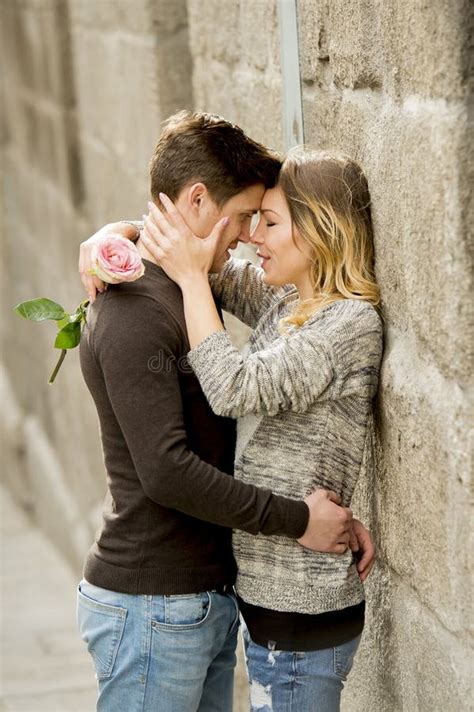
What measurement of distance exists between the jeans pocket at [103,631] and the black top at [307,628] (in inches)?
10.7

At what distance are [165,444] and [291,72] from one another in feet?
3.16

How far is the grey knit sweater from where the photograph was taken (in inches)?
91.0

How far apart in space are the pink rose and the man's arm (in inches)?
3.1

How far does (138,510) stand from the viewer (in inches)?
99.0

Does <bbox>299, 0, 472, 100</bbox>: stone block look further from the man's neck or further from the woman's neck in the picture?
the man's neck

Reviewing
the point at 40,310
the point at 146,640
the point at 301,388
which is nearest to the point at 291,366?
the point at 301,388

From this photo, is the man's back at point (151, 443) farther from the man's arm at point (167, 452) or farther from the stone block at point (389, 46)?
the stone block at point (389, 46)

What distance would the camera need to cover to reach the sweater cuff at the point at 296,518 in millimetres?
2369

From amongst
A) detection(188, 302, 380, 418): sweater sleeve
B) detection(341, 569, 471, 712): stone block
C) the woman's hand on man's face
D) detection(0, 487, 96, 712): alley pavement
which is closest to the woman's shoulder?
detection(188, 302, 380, 418): sweater sleeve

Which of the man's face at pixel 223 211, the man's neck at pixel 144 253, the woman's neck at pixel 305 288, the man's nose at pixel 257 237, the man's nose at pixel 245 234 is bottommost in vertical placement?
the woman's neck at pixel 305 288

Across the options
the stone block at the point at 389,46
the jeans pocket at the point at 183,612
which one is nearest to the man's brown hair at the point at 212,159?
the stone block at the point at 389,46

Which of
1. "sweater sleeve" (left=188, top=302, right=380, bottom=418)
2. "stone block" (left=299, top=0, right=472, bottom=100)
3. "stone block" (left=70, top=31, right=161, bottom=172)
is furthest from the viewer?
"stone block" (left=70, top=31, right=161, bottom=172)

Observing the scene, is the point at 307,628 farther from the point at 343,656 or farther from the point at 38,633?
the point at 38,633

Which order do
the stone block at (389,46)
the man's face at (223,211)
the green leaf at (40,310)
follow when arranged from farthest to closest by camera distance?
the green leaf at (40,310)
the man's face at (223,211)
the stone block at (389,46)
